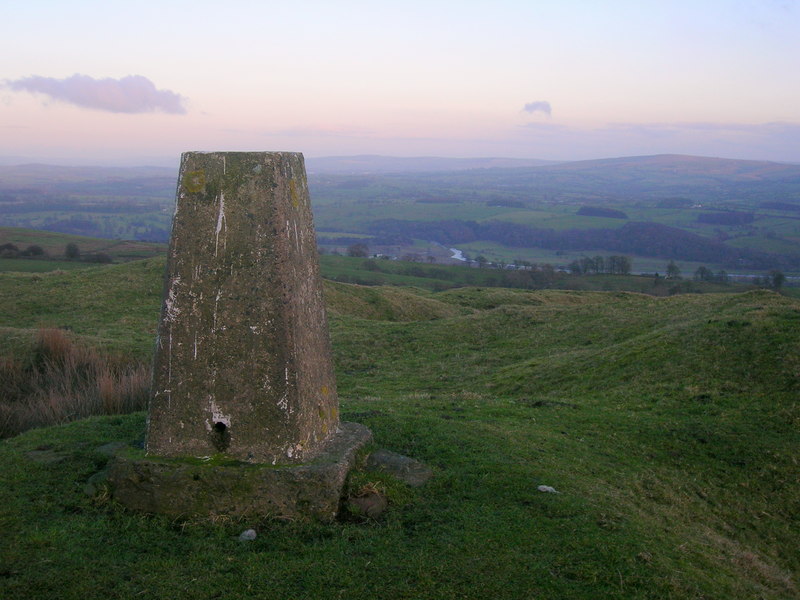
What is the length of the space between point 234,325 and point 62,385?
800cm

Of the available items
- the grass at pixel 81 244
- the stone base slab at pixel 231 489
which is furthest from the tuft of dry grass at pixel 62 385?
the grass at pixel 81 244

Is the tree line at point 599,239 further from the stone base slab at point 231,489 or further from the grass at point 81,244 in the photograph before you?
the stone base slab at point 231,489

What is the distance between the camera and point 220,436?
704 cm

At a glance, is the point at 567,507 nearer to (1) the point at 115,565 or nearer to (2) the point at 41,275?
(1) the point at 115,565

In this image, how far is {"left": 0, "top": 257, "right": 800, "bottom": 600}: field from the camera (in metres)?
5.65

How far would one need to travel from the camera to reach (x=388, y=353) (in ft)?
74.0

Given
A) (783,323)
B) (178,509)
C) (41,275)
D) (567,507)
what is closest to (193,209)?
(178,509)

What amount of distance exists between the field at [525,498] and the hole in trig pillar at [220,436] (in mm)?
799

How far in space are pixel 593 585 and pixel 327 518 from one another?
106 inches

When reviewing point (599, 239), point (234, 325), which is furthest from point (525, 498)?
point (599, 239)

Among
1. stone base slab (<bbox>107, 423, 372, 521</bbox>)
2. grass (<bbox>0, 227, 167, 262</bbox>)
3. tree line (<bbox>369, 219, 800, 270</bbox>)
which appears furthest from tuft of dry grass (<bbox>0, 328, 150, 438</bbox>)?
tree line (<bbox>369, 219, 800, 270</bbox>)

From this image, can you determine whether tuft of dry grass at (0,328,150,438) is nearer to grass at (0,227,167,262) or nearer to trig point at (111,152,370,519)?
trig point at (111,152,370,519)

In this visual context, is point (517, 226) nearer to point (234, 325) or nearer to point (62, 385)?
point (62, 385)

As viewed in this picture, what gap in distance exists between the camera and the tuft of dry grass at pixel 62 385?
11.4 m
